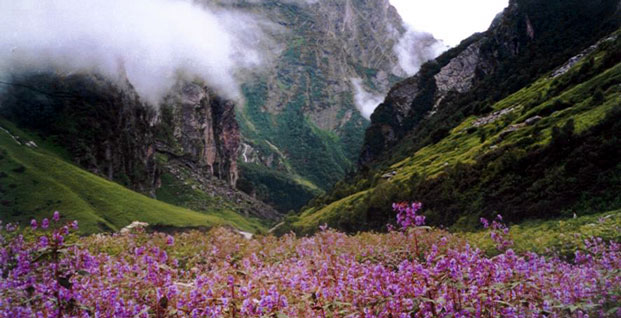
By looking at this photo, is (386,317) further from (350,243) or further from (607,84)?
(607,84)

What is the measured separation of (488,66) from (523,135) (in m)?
104

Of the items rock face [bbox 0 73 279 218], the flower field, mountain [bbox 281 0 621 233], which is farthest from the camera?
rock face [bbox 0 73 279 218]

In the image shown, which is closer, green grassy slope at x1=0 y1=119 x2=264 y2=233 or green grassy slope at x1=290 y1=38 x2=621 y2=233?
green grassy slope at x1=290 y1=38 x2=621 y2=233

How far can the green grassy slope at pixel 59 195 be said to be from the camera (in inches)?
3386

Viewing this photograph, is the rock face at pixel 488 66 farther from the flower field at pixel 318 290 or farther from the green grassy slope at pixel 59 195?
the flower field at pixel 318 290

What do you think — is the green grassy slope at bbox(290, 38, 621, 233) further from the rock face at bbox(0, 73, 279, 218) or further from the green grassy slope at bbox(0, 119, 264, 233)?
the rock face at bbox(0, 73, 279, 218)

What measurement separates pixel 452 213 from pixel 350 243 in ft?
96.6

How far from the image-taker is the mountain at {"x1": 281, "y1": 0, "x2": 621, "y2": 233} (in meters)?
30.0

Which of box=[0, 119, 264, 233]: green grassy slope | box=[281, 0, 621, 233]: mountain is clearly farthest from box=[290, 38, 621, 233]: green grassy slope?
box=[0, 119, 264, 233]: green grassy slope

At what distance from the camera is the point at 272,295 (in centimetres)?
508

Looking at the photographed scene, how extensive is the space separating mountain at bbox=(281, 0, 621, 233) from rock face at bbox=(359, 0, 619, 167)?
1.52 ft

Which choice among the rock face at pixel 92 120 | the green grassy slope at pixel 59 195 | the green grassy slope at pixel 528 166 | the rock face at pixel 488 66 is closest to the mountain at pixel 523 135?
the green grassy slope at pixel 528 166

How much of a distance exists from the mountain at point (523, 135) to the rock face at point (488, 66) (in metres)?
0.46

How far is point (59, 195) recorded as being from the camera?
303 feet
